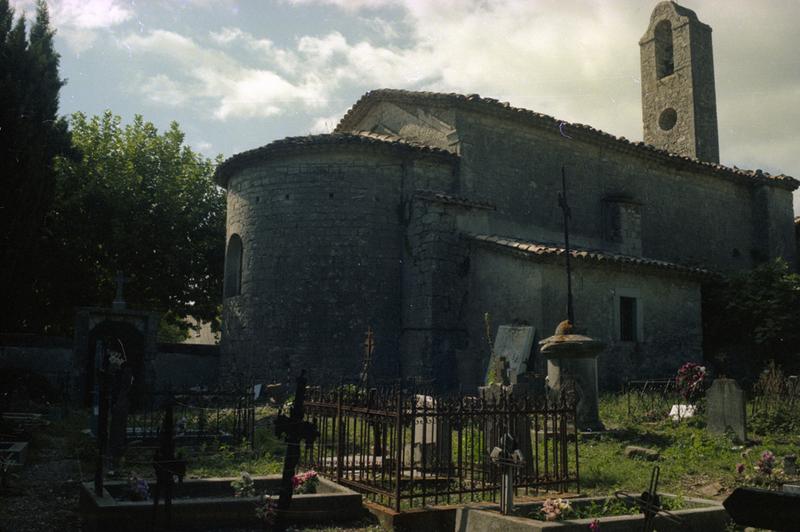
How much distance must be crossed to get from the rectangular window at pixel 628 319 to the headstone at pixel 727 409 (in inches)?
209

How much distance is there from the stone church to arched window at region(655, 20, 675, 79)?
9.35 metres

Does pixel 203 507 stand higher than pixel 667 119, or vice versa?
pixel 667 119

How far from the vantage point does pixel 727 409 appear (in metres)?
10.3

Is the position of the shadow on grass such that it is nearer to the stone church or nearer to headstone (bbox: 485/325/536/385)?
headstone (bbox: 485/325/536/385)

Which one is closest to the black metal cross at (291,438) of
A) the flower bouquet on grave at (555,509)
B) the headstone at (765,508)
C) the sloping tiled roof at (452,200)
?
the flower bouquet on grave at (555,509)

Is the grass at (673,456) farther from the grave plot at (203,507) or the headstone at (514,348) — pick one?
the grave plot at (203,507)

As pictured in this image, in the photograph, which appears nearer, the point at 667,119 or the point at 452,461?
the point at 452,461

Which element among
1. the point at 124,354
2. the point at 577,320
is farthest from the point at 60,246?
the point at 577,320

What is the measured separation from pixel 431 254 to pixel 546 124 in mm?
5321

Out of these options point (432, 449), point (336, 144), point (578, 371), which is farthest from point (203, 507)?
point (336, 144)

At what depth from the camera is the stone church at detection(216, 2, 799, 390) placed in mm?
15094

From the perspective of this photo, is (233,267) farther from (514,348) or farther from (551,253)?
(514,348)

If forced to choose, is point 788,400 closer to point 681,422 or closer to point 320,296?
point 681,422

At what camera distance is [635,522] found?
5.00m
